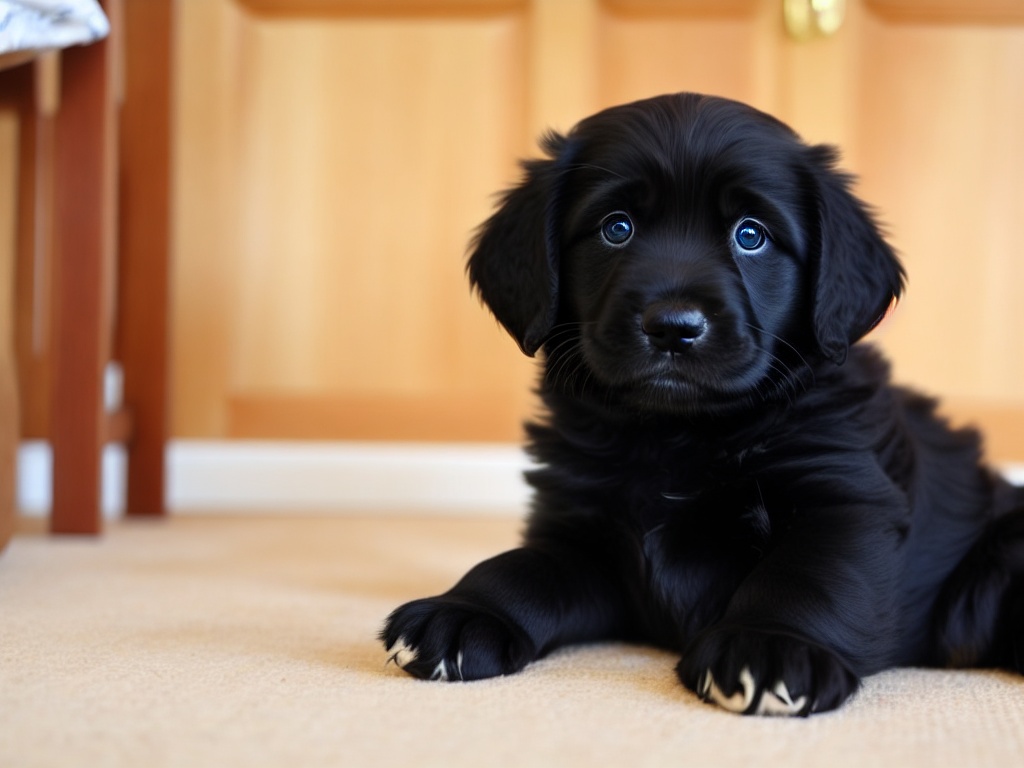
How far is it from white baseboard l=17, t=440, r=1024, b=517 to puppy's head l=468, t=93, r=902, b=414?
1.83m

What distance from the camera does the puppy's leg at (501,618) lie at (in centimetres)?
135

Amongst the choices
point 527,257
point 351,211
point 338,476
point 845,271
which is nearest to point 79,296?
point 351,211

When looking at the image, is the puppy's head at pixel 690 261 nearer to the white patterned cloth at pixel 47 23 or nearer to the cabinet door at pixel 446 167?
the white patterned cloth at pixel 47 23

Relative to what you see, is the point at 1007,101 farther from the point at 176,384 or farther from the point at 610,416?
the point at 176,384

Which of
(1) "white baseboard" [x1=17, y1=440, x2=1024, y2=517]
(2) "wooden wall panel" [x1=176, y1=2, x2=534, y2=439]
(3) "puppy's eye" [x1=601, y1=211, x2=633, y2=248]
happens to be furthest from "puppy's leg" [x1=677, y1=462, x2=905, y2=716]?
(1) "white baseboard" [x1=17, y1=440, x2=1024, y2=517]

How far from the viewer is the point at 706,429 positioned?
159 centimetres

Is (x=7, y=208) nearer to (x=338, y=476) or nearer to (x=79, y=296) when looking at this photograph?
(x=79, y=296)

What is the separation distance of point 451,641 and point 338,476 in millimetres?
2229

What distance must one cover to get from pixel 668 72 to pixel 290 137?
3.70ft

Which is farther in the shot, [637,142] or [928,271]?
[928,271]

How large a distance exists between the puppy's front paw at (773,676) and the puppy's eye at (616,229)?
613 mm

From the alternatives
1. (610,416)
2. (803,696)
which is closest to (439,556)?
(610,416)

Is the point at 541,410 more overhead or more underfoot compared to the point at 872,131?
more underfoot

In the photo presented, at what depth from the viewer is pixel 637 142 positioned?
1.60m
